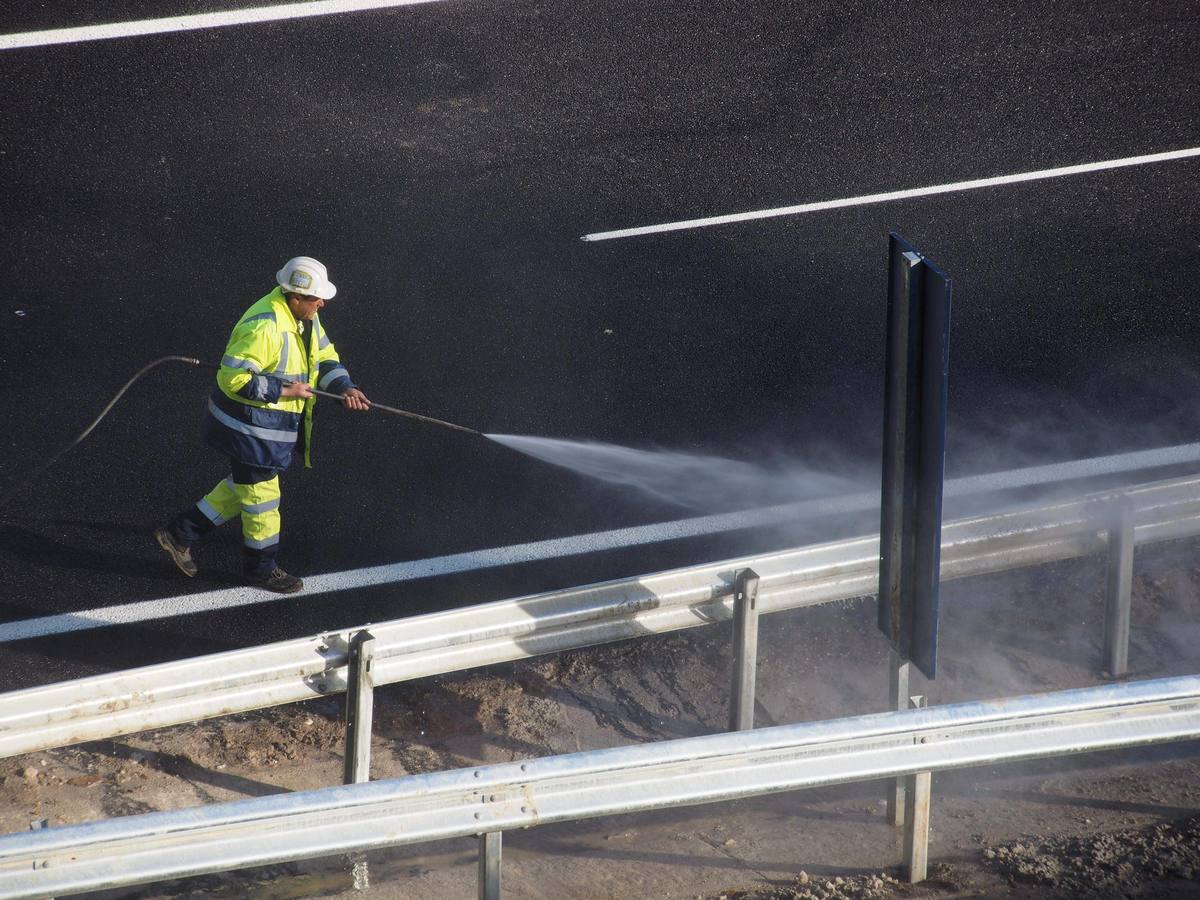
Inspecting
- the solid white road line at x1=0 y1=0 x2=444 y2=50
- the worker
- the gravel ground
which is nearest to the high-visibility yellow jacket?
the worker

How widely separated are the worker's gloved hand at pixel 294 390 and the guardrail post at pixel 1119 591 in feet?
13.1

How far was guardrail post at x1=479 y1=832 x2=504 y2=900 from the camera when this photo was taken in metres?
4.32

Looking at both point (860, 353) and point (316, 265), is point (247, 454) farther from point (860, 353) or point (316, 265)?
point (860, 353)

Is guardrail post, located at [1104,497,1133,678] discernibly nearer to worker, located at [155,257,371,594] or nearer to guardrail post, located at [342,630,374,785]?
guardrail post, located at [342,630,374,785]

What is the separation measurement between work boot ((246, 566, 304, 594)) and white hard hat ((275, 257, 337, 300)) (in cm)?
156

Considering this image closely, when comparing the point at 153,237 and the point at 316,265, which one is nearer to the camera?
the point at 316,265

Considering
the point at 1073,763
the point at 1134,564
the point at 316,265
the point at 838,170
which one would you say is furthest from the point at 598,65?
the point at 1073,763

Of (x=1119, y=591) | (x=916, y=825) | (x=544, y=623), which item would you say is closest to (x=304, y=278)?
(x=544, y=623)

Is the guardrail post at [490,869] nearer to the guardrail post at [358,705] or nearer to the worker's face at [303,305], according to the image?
the guardrail post at [358,705]

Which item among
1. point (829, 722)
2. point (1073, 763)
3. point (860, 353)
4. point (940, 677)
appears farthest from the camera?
point (860, 353)

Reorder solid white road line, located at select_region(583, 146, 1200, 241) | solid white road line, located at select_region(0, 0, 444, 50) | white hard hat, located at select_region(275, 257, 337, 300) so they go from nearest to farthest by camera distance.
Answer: white hard hat, located at select_region(275, 257, 337, 300), solid white road line, located at select_region(583, 146, 1200, 241), solid white road line, located at select_region(0, 0, 444, 50)

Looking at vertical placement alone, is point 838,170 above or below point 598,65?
below

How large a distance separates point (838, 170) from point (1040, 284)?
178 cm

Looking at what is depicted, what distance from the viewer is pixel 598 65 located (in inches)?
417
